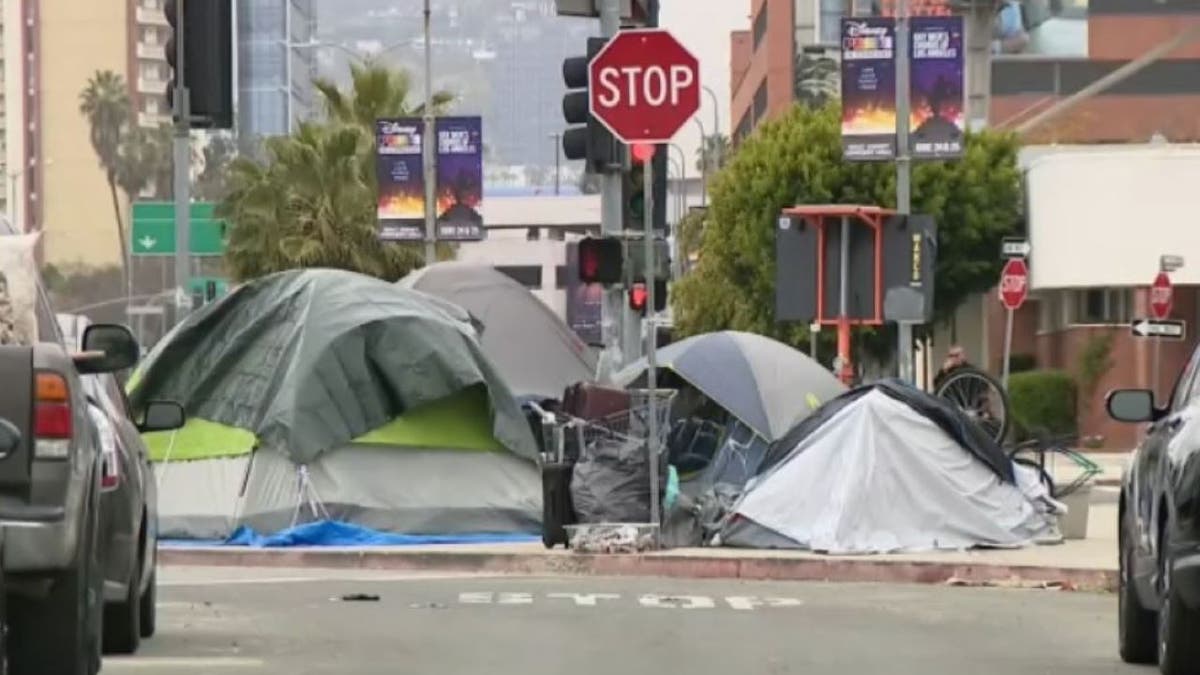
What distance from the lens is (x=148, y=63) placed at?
13975 centimetres

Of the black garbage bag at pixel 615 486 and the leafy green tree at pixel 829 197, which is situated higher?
the leafy green tree at pixel 829 197

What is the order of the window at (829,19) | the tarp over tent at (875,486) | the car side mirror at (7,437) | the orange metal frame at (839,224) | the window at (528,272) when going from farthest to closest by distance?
the window at (528,272) < the window at (829,19) < the orange metal frame at (839,224) < the tarp over tent at (875,486) < the car side mirror at (7,437)

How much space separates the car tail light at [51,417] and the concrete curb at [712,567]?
10113 millimetres

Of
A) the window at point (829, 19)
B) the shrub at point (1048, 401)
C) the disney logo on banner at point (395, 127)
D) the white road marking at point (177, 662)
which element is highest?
the window at point (829, 19)

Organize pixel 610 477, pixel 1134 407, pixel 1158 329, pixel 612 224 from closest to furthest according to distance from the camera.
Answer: pixel 1134 407 → pixel 610 477 → pixel 612 224 → pixel 1158 329

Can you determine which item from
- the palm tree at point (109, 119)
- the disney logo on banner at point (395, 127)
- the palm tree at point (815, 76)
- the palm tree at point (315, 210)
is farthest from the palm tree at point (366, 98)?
the palm tree at point (109, 119)

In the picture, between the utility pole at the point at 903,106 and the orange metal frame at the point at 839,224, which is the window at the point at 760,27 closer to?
the utility pole at the point at 903,106

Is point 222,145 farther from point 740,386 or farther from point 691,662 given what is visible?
point 691,662

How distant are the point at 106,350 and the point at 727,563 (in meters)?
8.72

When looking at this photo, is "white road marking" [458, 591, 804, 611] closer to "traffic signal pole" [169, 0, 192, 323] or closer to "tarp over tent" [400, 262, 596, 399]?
"traffic signal pole" [169, 0, 192, 323]

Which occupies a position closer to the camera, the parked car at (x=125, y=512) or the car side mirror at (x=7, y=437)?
the car side mirror at (x=7, y=437)

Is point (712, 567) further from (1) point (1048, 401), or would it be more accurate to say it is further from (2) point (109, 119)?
(2) point (109, 119)

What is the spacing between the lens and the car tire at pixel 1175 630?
9875 mm

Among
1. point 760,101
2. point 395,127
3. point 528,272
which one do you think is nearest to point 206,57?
point 395,127
